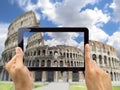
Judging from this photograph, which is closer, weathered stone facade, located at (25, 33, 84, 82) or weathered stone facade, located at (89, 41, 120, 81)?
weathered stone facade, located at (25, 33, 84, 82)

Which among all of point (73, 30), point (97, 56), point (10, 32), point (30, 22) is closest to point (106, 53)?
point (97, 56)

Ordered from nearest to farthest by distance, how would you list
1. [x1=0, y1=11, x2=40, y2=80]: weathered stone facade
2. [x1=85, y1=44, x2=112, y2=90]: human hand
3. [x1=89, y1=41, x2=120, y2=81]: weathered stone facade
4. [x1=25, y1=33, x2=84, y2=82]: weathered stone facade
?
[x1=85, y1=44, x2=112, y2=90]: human hand
[x1=25, y1=33, x2=84, y2=82]: weathered stone facade
[x1=89, y1=41, x2=120, y2=81]: weathered stone facade
[x1=0, y1=11, x2=40, y2=80]: weathered stone facade

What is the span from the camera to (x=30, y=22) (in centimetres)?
6838

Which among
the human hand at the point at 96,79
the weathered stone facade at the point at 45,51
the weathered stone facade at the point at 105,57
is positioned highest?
the weathered stone facade at the point at 105,57

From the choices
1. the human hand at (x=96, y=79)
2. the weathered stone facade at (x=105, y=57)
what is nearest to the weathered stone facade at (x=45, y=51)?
the human hand at (x=96, y=79)

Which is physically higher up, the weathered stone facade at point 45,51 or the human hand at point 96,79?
the weathered stone facade at point 45,51

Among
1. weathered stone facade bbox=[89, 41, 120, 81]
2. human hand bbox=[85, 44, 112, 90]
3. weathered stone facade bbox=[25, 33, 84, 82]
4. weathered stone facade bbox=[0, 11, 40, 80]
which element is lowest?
human hand bbox=[85, 44, 112, 90]

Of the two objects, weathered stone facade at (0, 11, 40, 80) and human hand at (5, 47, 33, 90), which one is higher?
weathered stone facade at (0, 11, 40, 80)

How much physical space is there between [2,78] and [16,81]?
63.0 metres

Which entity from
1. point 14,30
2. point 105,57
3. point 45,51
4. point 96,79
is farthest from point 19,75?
point 14,30

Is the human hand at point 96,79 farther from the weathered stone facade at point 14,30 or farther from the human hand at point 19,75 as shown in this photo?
the weathered stone facade at point 14,30

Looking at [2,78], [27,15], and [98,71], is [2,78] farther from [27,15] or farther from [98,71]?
[98,71]

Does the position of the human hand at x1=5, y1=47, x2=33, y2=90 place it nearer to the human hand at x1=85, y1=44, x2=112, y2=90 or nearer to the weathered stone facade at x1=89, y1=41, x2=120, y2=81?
the human hand at x1=85, y1=44, x2=112, y2=90

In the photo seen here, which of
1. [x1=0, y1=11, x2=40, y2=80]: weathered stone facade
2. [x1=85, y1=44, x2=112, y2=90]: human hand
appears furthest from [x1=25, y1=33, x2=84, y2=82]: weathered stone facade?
[x1=0, y1=11, x2=40, y2=80]: weathered stone facade
